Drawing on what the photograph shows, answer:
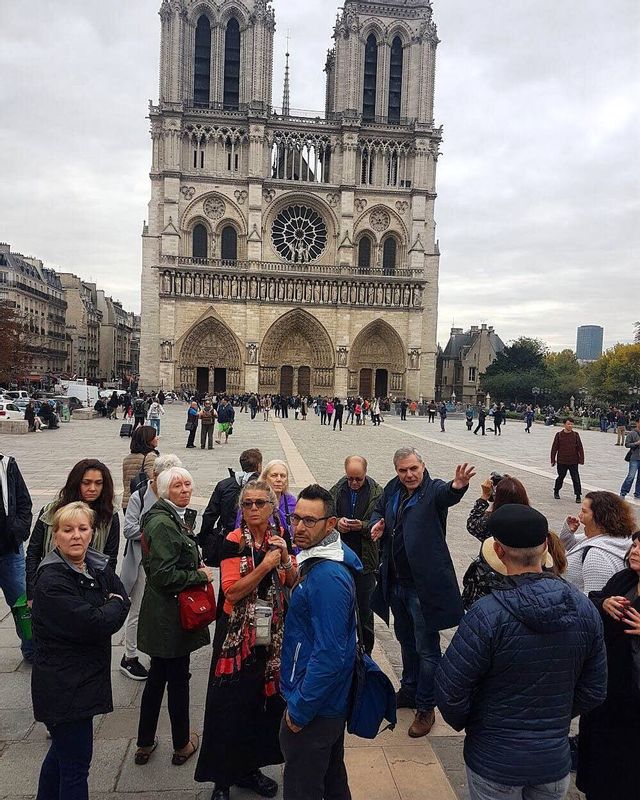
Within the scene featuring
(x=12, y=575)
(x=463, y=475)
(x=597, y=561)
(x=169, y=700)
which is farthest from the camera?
(x=12, y=575)

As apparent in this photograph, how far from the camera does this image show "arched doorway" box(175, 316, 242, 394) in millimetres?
43062

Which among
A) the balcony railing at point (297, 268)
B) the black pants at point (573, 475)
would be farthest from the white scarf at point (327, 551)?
the balcony railing at point (297, 268)

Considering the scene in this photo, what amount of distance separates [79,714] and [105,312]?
83499 mm

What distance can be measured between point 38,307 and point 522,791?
2342 inches

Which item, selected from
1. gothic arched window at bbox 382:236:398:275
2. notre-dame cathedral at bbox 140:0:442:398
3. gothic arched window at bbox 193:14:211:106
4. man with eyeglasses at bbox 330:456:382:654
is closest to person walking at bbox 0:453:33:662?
man with eyeglasses at bbox 330:456:382:654

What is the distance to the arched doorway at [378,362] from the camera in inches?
1773

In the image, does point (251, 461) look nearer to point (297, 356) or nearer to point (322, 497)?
point (322, 497)

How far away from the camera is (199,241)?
4369cm

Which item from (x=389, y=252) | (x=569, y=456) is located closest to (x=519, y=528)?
(x=569, y=456)

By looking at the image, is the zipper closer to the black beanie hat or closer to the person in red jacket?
the black beanie hat

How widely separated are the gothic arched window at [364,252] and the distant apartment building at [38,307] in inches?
1025

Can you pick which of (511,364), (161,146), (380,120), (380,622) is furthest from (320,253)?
(380,622)

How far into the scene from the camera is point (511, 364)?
5516cm

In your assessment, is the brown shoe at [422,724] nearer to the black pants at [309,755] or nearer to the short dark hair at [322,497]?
the black pants at [309,755]
